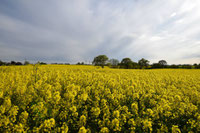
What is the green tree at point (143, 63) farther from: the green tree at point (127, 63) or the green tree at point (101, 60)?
the green tree at point (101, 60)

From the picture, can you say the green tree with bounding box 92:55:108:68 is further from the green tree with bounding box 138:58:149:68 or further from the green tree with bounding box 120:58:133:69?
the green tree with bounding box 138:58:149:68

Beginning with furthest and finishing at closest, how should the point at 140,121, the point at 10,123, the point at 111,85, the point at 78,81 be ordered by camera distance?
1. the point at 78,81
2. the point at 111,85
3. the point at 140,121
4. the point at 10,123

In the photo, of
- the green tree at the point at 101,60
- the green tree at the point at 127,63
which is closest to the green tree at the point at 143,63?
the green tree at the point at 127,63

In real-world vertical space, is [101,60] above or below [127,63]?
above

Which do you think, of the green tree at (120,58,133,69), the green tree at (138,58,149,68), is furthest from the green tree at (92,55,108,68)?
the green tree at (138,58,149,68)

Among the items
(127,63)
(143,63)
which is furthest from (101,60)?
(143,63)

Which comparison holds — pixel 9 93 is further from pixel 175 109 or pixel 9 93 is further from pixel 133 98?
pixel 175 109

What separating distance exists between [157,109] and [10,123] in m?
5.55

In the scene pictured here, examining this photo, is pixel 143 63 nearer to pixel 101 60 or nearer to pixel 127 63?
pixel 127 63

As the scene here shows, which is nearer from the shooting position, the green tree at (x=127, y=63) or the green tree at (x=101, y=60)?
the green tree at (x=101, y=60)

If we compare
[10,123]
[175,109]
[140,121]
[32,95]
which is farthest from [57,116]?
[175,109]

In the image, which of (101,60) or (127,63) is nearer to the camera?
(101,60)

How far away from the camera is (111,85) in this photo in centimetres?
727

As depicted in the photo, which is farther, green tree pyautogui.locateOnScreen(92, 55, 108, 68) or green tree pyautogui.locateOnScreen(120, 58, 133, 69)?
green tree pyautogui.locateOnScreen(120, 58, 133, 69)
